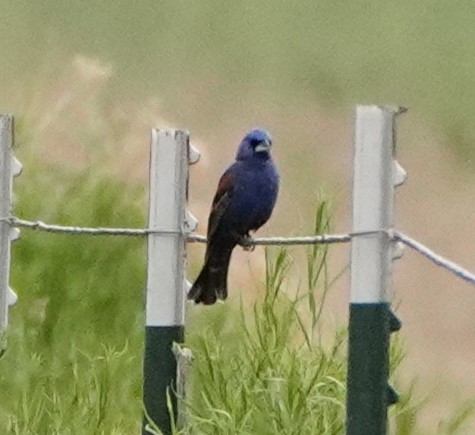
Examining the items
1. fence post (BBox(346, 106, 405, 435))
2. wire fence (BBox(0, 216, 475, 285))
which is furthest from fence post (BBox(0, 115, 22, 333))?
fence post (BBox(346, 106, 405, 435))

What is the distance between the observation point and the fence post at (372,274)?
2.19 m

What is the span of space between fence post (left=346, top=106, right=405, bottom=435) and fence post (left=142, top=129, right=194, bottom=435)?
43cm

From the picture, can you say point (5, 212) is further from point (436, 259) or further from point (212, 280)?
point (436, 259)

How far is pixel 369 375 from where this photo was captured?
219 centimetres

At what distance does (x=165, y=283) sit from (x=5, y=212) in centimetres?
49

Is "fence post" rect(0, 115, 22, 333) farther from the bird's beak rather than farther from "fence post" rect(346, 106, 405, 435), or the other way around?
"fence post" rect(346, 106, 405, 435)

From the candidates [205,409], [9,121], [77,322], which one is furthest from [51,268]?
[205,409]

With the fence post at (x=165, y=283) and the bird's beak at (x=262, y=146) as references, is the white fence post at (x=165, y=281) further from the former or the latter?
the bird's beak at (x=262, y=146)

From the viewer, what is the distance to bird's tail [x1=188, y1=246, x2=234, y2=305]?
103 inches

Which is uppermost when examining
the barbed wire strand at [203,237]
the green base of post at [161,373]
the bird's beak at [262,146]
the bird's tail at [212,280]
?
the bird's beak at [262,146]

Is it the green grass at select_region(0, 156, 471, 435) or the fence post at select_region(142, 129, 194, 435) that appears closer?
the green grass at select_region(0, 156, 471, 435)

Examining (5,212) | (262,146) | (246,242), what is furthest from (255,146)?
(5,212)

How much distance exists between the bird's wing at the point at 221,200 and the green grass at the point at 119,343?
0.18 metres

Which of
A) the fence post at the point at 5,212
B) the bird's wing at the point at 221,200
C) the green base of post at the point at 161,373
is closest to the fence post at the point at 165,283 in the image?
the green base of post at the point at 161,373
